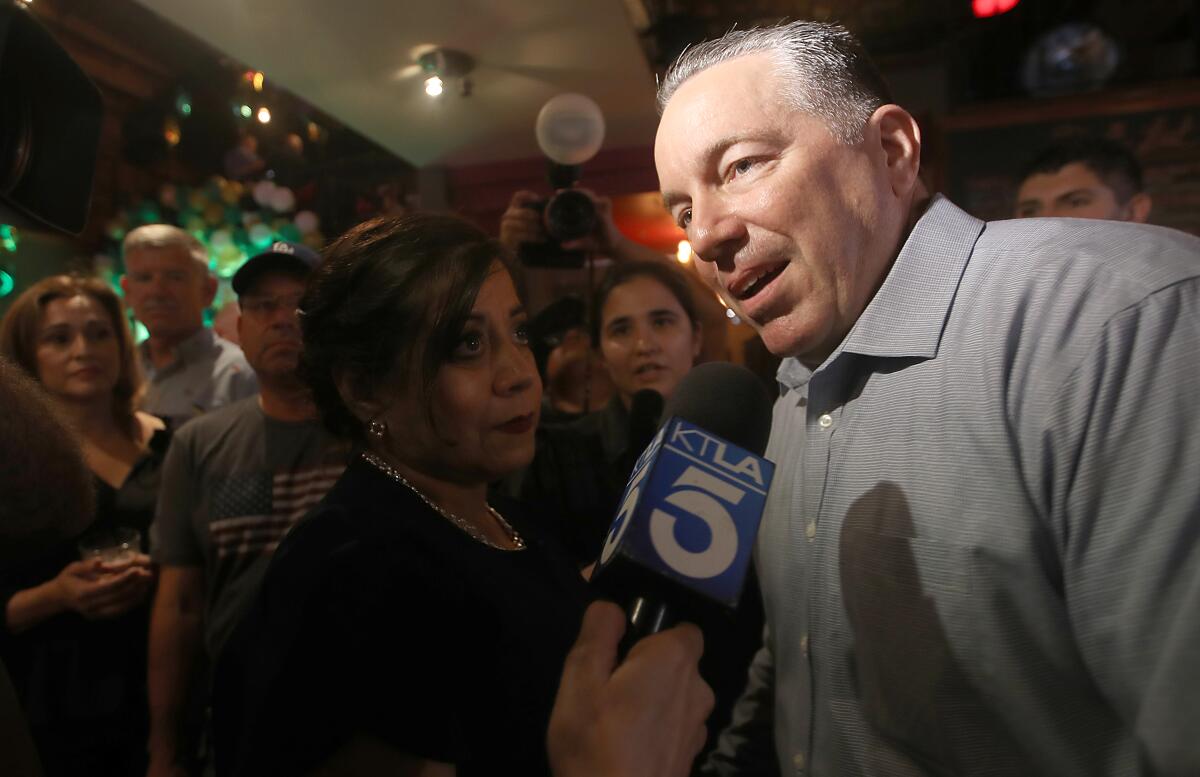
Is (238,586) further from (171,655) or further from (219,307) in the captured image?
(219,307)

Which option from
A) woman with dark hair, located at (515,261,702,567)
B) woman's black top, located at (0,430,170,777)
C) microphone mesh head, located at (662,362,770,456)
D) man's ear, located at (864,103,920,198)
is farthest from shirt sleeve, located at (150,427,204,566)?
man's ear, located at (864,103,920,198)

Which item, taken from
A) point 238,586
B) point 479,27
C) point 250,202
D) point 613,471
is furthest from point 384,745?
point 250,202

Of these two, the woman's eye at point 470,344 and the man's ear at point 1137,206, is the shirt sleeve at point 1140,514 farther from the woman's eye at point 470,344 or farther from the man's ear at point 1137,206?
the man's ear at point 1137,206

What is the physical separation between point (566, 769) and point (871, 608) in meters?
0.46

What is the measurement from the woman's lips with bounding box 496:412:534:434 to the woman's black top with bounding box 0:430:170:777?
1334 millimetres

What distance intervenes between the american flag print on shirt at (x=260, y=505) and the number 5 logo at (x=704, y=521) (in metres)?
1.18

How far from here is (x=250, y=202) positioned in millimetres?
3117

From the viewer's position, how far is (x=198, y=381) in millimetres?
2459

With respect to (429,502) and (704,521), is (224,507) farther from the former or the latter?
(704,521)

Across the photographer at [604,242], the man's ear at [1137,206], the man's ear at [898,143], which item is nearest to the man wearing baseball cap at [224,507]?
the photographer at [604,242]

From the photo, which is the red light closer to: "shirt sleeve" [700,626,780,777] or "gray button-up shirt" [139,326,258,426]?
"shirt sleeve" [700,626,780,777]

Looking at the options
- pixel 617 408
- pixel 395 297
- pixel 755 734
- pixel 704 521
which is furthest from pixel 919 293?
pixel 617 408

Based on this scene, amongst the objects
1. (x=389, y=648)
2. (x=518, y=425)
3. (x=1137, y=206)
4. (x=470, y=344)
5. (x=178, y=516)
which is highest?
(x=1137, y=206)

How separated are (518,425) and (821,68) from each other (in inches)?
24.3
